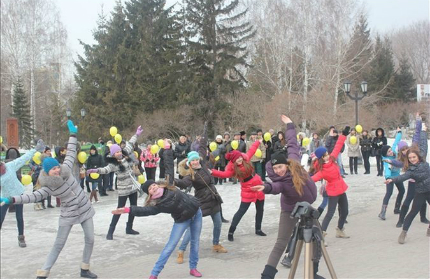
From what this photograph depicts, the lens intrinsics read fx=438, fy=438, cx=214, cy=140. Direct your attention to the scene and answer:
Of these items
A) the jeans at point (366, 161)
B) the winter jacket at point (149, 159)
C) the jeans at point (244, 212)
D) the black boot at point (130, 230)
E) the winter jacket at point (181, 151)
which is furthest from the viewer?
the jeans at point (366, 161)

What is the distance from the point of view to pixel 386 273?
5426 millimetres

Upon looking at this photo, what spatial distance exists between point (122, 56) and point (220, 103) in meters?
8.60

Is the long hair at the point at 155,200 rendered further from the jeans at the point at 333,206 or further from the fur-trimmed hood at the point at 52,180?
the jeans at the point at 333,206

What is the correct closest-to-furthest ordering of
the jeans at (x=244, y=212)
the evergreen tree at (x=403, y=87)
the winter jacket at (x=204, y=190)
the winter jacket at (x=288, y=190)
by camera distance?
1. the winter jacket at (x=288, y=190)
2. the winter jacket at (x=204, y=190)
3. the jeans at (x=244, y=212)
4. the evergreen tree at (x=403, y=87)

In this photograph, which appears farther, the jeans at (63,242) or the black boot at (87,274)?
the black boot at (87,274)

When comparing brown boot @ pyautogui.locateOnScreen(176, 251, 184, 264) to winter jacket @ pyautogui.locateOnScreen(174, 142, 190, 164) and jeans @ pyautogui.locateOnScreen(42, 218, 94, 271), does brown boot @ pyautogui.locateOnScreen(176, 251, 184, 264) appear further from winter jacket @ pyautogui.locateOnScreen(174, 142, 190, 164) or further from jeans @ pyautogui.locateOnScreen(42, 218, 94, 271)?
winter jacket @ pyautogui.locateOnScreen(174, 142, 190, 164)

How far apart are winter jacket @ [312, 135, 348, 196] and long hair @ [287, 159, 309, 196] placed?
1.84 m

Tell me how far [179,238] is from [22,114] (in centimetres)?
3249

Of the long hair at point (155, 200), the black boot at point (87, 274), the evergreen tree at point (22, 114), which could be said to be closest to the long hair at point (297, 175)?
the long hair at point (155, 200)

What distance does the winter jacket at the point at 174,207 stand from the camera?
4.93 meters

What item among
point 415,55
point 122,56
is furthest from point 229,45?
point 415,55

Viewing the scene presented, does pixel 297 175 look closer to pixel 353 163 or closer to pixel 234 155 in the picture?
pixel 234 155

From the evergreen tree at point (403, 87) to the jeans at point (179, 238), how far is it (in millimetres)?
42407

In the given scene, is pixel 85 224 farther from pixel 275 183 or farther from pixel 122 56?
pixel 122 56
